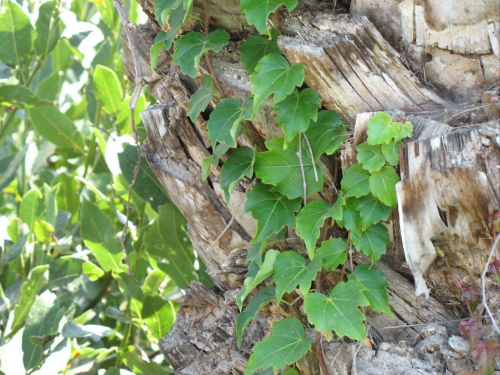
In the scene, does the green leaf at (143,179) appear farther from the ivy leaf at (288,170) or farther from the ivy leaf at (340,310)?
the ivy leaf at (340,310)

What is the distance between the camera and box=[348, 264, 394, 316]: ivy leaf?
1.36 metres

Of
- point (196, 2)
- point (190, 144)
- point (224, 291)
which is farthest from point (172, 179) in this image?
point (196, 2)

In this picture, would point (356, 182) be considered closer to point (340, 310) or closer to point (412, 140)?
point (412, 140)

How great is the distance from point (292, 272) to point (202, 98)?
1.52 feet

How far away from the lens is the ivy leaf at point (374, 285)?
1363 mm

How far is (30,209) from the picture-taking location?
240cm

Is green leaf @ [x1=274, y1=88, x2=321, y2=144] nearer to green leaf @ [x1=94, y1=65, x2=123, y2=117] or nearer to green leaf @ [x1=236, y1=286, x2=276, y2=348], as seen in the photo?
green leaf @ [x1=236, y1=286, x2=276, y2=348]

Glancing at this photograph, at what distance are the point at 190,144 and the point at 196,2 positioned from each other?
1.20 ft

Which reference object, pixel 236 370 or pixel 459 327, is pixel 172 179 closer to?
pixel 236 370

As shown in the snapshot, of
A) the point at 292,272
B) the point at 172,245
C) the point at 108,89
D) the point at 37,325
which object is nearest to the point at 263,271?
the point at 292,272

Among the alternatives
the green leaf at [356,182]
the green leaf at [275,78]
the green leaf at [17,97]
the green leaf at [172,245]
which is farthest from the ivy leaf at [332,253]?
the green leaf at [17,97]

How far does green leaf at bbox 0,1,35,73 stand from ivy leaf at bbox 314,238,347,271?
1575mm

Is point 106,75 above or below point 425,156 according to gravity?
below

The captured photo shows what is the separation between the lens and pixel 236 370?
1.63 m
